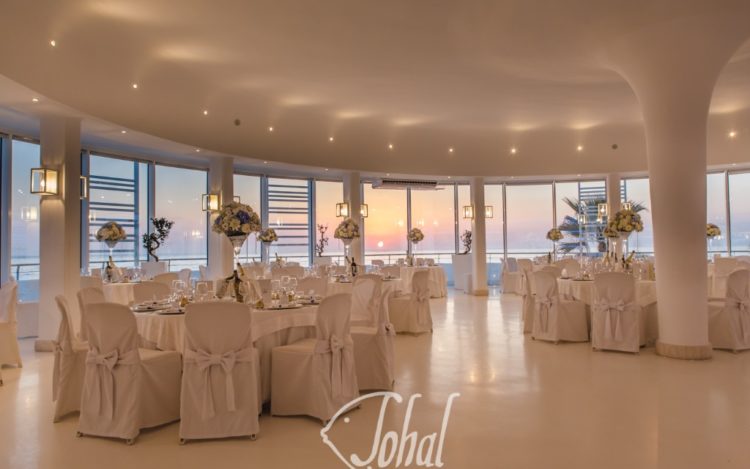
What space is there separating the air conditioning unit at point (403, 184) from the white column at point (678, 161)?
8.84 m

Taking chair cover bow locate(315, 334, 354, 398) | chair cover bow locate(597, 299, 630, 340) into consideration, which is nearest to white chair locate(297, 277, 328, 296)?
chair cover bow locate(315, 334, 354, 398)

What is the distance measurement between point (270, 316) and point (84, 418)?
1632mm

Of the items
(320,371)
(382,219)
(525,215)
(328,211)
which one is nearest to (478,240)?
(525,215)

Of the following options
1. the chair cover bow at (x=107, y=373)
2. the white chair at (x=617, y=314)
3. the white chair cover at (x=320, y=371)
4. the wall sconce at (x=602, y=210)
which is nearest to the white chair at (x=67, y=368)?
the chair cover bow at (x=107, y=373)

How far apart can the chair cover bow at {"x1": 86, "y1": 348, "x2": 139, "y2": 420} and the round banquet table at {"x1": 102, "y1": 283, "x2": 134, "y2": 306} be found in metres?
4.24

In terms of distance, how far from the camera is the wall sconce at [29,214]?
29.7 ft

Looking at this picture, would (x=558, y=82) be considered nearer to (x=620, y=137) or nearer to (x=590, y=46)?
(x=590, y=46)

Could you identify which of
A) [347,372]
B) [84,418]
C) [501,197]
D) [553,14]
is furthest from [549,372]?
[501,197]

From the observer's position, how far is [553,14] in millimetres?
5707

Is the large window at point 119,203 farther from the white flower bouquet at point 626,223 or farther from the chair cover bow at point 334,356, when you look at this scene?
the white flower bouquet at point 626,223

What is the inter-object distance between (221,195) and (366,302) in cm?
603

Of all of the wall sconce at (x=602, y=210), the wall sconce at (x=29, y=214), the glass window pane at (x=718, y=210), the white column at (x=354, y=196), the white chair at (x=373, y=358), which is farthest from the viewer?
the glass window pane at (x=718, y=210)

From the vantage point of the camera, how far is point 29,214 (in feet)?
29.9

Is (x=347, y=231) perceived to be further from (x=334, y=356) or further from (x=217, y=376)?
(x=217, y=376)
